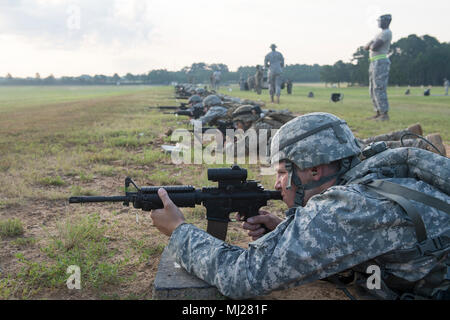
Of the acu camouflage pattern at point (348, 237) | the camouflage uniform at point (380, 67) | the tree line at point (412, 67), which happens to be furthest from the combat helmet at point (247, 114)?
the tree line at point (412, 67)

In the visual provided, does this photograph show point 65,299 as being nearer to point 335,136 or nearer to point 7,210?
point 335,136

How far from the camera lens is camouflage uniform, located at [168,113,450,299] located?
2.05 m

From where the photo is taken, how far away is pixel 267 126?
8.76 metres

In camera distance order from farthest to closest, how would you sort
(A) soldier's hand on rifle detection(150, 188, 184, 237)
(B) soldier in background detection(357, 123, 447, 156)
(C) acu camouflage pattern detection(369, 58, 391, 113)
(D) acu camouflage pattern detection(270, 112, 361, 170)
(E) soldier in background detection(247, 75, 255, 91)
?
(E) soldier in background detection(247, 75, 255, 91) < (C) acu camouflage pattern detection(369, 58, 391, 113) < (B) soldier in background detection(357, 123, 447, 156) < (A) soldier's hand on rifle detection(150, 188, 184, 237) < (D) acu camouflage pattern detection(270, 112, 361, 170)

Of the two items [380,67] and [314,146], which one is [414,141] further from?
[380,67]

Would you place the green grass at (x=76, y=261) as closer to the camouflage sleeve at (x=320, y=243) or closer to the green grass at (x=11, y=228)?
the green grass at (x=11, y=228)

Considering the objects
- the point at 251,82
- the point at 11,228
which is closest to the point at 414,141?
the point at 11,228

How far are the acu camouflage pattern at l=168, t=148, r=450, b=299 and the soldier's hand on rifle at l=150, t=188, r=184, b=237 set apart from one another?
565mm

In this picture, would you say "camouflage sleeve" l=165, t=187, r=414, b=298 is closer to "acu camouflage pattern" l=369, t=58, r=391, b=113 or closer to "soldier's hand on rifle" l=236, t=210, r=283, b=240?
"soldier's hand on rifle" l=236, t=210, r=283, b=240

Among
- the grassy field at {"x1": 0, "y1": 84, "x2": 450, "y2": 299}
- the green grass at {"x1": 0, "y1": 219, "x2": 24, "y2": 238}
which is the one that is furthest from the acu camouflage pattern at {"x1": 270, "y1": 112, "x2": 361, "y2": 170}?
the green grass at {"x1": 0, "y1": 219, "x2": 24, "y2": 238}

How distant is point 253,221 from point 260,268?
3.00ft

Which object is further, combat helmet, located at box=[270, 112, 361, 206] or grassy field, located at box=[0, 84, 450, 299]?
grassy field, located at box=[0, 84, 450, 299]

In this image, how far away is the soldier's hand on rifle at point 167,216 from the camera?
2822 mm

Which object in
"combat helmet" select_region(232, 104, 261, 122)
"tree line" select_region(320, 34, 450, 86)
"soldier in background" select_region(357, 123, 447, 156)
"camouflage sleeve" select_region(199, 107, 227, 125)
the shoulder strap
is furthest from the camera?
"tree line" select_region(320, 34, 450, 86)
